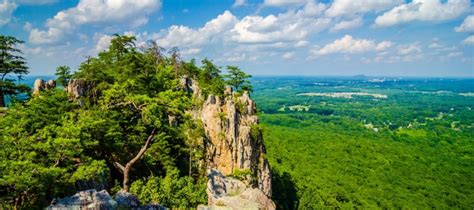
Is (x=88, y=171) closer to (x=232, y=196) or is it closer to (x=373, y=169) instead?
(x=232, y=196)

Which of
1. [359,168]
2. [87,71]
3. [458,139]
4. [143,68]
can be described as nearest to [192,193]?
[143,68]

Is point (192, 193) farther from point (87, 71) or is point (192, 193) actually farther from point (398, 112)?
point (398, 112)

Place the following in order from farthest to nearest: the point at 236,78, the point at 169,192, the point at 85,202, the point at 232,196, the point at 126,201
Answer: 1. the point at 236,78
2. the point at 169,192
3. the point at 232,196
4. the point at 126,201
5. the point at 85,202

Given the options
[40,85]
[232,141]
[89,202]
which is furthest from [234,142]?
[89,202]

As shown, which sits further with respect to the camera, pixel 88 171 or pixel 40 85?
pixel 40 85

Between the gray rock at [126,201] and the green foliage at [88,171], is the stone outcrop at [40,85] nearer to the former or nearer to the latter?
the green foliage at [88,171]

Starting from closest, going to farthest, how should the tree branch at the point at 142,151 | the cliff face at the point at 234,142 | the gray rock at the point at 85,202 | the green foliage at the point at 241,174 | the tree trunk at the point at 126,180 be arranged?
the gray rock at the point at 85,202, the tree trunk at the point at 126,180, the tree branch at the point at 142,151, the green foliage at the point at 241,174, the cliff face at the point at 234,142

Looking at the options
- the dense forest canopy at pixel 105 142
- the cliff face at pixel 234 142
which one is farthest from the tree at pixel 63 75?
the cliff face at pixel 234 142

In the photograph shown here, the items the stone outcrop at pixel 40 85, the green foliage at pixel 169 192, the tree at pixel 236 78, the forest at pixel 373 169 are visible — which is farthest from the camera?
the forest at pixel 373 169

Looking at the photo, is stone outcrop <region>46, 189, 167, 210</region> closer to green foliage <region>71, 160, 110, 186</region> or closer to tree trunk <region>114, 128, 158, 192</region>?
green foliage <region>71, 160, 110, 186</region>
